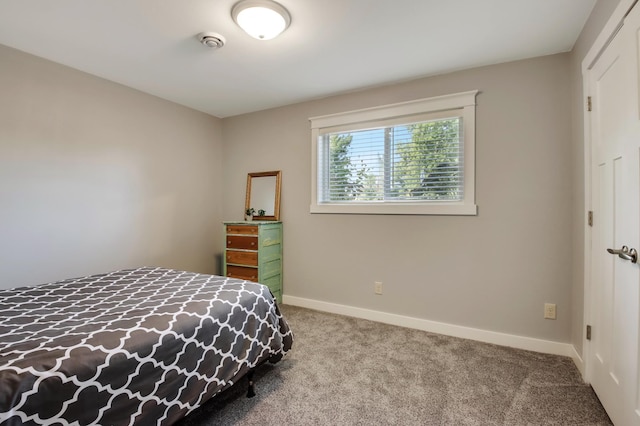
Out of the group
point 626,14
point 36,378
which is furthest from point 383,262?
point 36,378

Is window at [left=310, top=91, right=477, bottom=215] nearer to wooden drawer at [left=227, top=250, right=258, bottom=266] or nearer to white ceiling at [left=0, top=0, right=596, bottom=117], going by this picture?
white ceiling at [left=0, top=0, right=596, bottom=117]

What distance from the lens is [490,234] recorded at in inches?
98.3

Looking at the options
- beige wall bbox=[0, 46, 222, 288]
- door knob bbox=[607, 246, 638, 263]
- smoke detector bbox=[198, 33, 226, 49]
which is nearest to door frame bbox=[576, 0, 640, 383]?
door knob bbox=[607, 246, 638, 263]

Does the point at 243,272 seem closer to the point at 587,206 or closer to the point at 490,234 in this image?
the point at 490,234

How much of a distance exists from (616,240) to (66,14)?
3521 mm

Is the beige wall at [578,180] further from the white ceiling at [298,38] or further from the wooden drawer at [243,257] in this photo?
the wooden drawer at [243,257]

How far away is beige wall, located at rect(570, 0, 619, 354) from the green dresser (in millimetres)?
2742

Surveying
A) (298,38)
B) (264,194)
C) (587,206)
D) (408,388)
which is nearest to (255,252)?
(264,194)

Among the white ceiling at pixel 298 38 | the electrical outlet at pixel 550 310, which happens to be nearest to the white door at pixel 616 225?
the electrical outlet at pixel 550 310

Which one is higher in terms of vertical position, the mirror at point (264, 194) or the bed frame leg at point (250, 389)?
the mirror at point (264, 194)

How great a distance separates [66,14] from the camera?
1.89 meters

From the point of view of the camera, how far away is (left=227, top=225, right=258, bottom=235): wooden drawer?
3.25 m

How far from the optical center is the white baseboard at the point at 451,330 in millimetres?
2271

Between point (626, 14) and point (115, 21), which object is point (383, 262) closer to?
point (626, 14)
